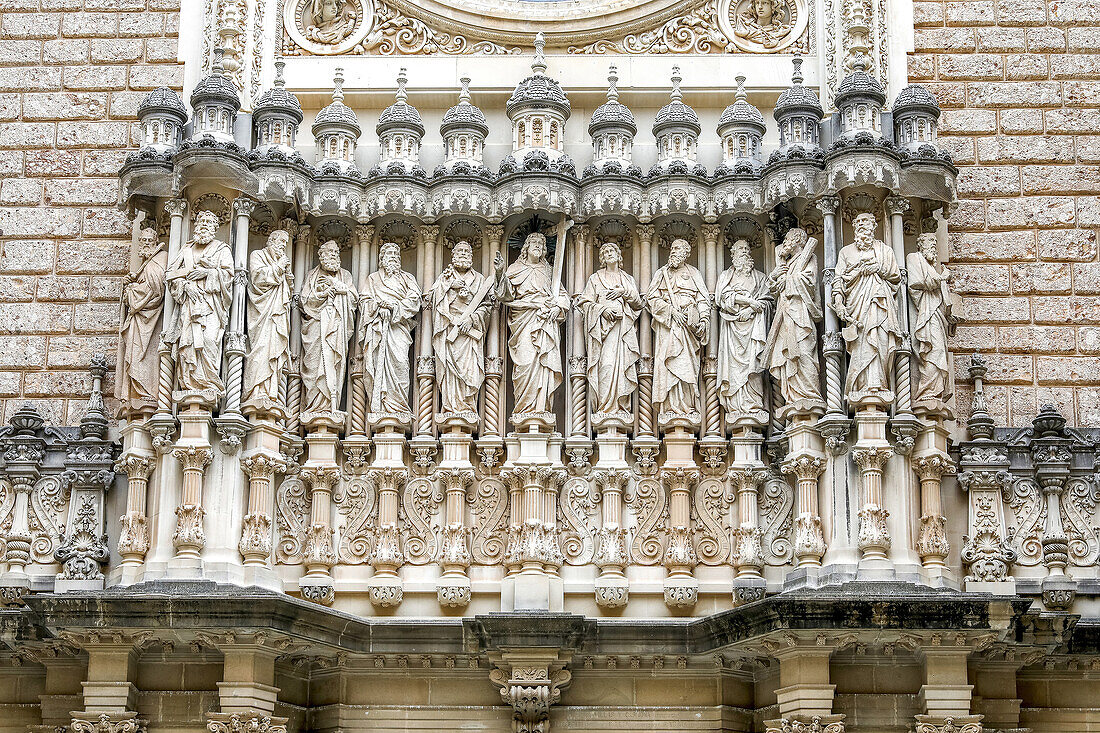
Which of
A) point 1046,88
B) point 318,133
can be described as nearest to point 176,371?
point 318,133

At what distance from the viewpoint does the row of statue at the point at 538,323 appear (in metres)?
15.0

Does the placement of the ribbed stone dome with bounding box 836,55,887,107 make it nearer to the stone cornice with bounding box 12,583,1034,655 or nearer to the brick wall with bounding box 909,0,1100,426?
the brick wall with bounding box 909,0,1100,426

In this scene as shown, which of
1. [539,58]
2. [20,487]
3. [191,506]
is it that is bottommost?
[191,506]

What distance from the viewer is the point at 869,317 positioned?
14.9 meters

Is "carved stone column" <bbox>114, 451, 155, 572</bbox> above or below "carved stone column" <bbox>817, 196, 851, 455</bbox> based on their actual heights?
below

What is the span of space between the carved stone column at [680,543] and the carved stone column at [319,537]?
2.91m

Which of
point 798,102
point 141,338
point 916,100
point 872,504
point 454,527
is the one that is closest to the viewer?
point 872,504

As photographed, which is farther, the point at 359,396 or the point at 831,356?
the point at 359,396

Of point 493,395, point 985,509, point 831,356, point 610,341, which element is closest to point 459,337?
point 493,395

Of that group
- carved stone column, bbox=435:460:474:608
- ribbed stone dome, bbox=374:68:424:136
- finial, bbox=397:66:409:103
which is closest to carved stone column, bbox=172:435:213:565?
carved stone column, bbox=435:460:474:608

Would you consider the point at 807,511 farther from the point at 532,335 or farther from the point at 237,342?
the point at 237,342

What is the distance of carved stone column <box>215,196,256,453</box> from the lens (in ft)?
49.0

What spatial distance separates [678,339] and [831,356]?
4.56 ft

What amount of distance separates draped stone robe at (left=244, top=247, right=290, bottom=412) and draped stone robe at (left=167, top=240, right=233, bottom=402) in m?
0.25
